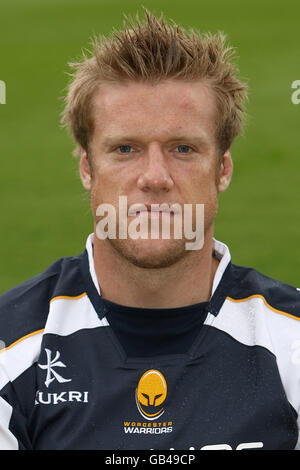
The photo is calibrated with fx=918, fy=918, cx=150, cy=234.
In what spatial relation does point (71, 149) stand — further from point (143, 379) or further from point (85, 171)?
point (143, 379)

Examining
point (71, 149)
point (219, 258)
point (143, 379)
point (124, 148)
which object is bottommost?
point (143, 379)

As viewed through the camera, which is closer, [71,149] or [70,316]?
[70,316]

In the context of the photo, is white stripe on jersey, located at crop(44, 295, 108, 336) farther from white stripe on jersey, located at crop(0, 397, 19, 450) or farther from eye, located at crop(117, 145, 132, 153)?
eye, located at crop(117, 145, 132, 153)

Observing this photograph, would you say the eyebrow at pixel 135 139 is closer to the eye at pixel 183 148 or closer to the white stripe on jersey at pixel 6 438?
the eye at pixel 183 148

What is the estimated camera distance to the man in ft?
10.8

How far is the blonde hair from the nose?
284 mm

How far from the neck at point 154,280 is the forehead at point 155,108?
18.1 inches

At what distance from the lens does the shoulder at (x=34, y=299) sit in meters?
3.46

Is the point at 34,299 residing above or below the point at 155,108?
below

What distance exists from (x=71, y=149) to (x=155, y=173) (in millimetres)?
7920

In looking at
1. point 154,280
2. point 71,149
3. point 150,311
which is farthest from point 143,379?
point 71,149

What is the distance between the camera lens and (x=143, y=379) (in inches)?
131

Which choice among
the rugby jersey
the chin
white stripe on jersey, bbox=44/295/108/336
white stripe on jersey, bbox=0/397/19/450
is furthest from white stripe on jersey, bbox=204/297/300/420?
white stripe on jersey, bbox=0/397/19/450

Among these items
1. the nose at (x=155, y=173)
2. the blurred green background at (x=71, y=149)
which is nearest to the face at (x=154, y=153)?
the nose at (x=155, y=173)
